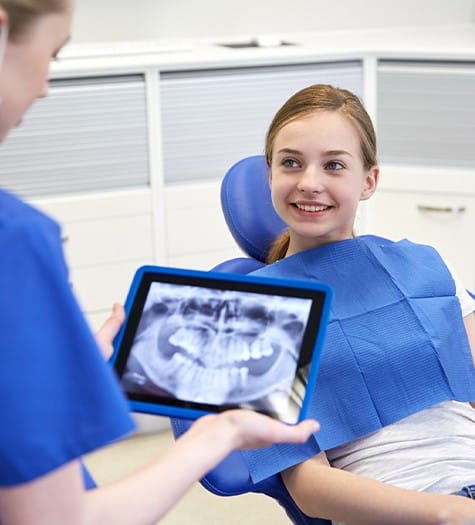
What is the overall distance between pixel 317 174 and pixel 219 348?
50cm

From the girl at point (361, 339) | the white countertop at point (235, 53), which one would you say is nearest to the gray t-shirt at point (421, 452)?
the girl at point (361, 339)

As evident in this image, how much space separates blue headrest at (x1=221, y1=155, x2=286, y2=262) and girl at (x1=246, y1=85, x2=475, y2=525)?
19 cm

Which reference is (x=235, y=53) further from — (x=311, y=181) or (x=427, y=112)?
(x=311, y=181)

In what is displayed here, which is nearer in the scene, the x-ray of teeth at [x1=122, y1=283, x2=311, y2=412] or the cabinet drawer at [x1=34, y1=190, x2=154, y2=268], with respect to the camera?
the x-ray of teeth at [x1=122, y1=283, x2=311, y2=412]

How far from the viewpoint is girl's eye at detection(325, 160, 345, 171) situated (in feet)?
5.41

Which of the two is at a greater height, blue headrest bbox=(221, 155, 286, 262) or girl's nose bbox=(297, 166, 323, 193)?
girl's nose bbox=(297, 166, 323, 193)

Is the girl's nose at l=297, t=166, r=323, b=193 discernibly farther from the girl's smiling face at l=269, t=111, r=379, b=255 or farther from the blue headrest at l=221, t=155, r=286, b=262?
the blue headrest at l=221, t=155, r=286, b=262

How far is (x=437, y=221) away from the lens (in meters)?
2.95

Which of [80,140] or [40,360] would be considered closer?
[40,360]

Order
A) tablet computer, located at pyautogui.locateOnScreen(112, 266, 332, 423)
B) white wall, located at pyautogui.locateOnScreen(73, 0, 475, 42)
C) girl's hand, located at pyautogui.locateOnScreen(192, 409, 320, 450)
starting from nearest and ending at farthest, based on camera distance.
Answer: girl's hand, located at pyautogui.locateOnScreen(192, 409, 320, 450) → tablet computer, located at pyautogui.locateOnScreen(112, 266, 332, 423) → white wall, located at pyautogui.locateOnScreen(73, 0, 475, 42)

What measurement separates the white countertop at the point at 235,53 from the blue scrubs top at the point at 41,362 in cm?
184

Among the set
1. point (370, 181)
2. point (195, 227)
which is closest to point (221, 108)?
point (195, 227)

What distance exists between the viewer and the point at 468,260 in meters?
2.96

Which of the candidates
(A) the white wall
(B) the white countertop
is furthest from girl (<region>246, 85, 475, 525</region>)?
(A) the white wall
